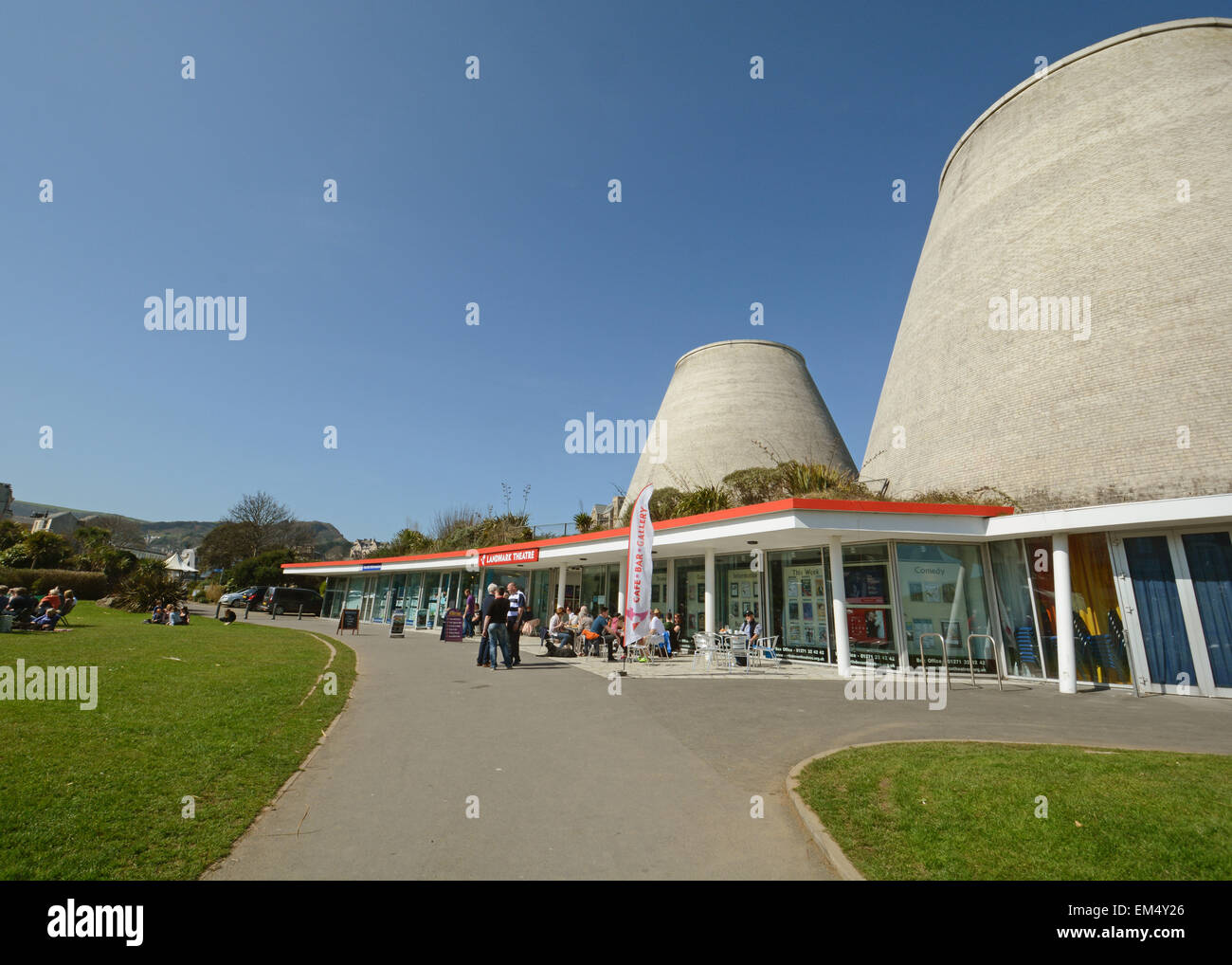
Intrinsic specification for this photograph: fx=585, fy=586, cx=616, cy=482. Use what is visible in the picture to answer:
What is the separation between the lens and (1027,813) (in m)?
4.25

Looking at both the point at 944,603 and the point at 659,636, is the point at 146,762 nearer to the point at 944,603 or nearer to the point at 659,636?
the point at 659,636

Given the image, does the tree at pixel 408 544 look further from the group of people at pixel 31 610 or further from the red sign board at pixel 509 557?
the group of people at pixel 31 610

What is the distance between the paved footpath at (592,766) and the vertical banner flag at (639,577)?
1.24 metres

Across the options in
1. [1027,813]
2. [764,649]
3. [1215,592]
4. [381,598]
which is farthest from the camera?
[381,598]

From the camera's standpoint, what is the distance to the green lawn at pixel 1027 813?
140 inches

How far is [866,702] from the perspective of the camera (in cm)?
977

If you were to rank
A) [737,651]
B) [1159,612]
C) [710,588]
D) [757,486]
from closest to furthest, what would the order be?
1. [1159,612]
2. [737,651]
3. [710,588]
4. [757,486]

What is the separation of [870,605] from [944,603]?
1729mm

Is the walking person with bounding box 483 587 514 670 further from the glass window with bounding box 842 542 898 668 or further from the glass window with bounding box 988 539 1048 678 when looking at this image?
the glass window with bounding box 988 539 1048 678

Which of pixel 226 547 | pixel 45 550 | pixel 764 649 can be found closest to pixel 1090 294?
pixel 764 649
